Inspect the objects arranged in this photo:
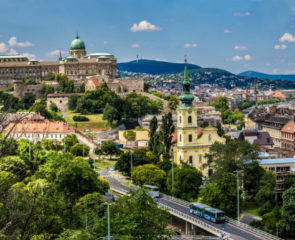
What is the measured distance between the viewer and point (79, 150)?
88.2m

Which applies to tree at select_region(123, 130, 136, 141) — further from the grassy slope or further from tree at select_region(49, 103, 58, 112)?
tree at select_region(49, 103, 58, 112)

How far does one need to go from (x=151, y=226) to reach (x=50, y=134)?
201 ft

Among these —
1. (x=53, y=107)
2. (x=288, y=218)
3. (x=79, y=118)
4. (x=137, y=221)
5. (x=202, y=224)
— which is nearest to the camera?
(x=137, y=221)

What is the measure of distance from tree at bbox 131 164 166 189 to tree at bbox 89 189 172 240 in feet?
76.5

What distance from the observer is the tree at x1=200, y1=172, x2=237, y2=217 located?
53.7 meters

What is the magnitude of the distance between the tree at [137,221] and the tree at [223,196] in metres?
15.0

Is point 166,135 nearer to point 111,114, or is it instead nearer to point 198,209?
point 198,209

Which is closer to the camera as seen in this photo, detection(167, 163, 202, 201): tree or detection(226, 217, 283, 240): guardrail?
detection(226, 217, 283, 240): guardrail

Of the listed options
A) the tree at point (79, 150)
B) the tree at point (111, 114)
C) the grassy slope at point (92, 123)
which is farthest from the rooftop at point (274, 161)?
the grassy slope at point (92, 123)

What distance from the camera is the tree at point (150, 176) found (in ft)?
212

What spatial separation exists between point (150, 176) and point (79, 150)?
25666mm

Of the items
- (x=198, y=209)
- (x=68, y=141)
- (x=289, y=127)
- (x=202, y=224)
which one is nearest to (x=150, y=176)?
(x=198, y=209)

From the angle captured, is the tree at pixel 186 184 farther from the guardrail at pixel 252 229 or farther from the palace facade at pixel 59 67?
the palace facade at pixel 59 67

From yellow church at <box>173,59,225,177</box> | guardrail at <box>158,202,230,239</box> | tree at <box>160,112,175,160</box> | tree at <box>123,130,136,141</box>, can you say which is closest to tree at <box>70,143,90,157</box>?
tree at <box>123,130,136,141</box>
